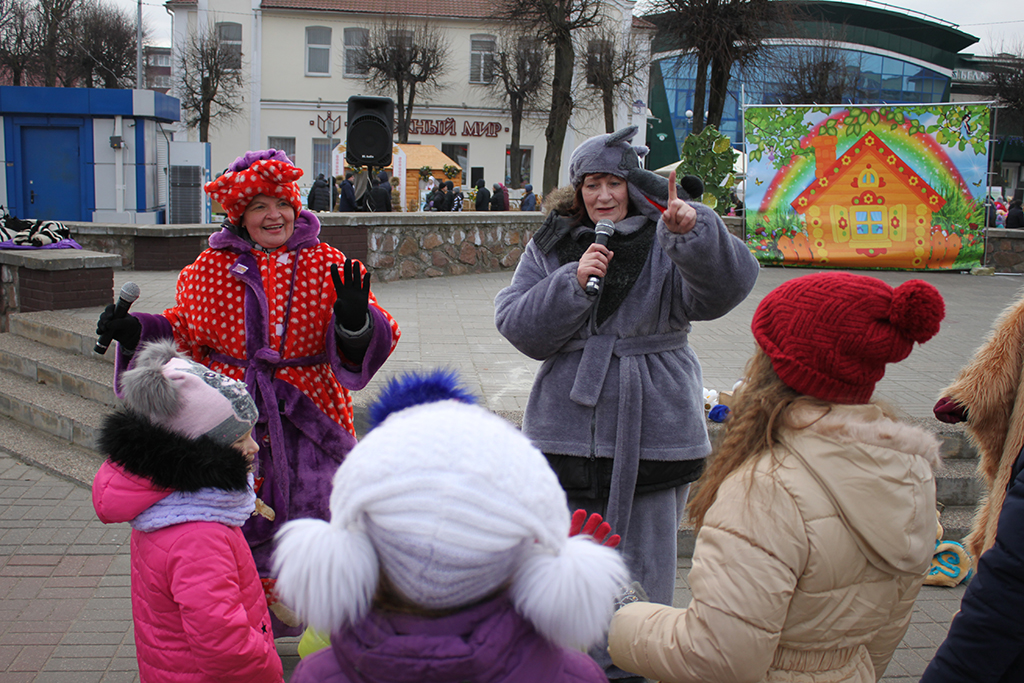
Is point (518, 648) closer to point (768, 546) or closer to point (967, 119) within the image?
point (768, 546)

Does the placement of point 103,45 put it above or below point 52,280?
above

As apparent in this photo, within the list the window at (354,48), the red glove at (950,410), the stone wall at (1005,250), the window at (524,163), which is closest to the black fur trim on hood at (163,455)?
the red glove at (950,410)

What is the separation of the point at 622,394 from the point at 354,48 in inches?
1275

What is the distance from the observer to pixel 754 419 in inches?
64.7

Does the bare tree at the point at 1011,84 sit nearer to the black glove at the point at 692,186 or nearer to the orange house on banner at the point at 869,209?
the orange house on banner at the point at 869,209

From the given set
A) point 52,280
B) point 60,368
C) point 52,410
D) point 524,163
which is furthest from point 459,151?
point 52,410

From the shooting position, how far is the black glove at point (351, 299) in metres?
2.54

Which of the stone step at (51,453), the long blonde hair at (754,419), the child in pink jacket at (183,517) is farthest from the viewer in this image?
the stone step at (51,453)

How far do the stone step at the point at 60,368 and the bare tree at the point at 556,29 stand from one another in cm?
1400

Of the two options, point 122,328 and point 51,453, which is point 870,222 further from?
point 122,328

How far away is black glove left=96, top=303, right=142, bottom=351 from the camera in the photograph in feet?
8.33

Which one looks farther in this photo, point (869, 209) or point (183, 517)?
point (869, 209)

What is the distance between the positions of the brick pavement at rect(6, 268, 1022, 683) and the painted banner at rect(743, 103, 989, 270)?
401 cm

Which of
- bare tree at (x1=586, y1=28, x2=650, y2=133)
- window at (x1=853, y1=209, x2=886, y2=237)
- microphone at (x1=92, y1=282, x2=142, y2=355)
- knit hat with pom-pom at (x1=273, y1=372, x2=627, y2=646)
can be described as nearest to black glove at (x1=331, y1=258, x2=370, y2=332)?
microphone at (x1=92, y1=282, x2=142, y2=355)
